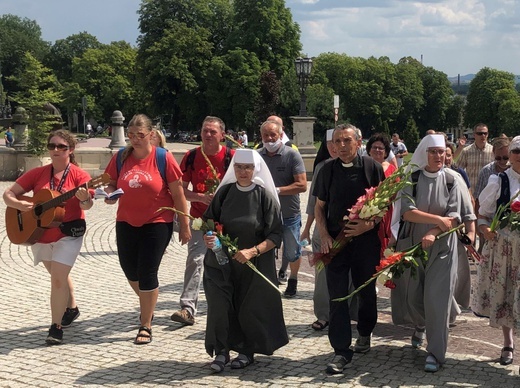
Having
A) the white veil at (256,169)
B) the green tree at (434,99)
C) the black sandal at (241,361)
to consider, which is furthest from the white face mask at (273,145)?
the green tree at (434,99)

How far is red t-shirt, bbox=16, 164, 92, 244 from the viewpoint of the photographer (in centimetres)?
727

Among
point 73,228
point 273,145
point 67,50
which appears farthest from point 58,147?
point 67,50

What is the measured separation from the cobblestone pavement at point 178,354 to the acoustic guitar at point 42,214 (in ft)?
3.21

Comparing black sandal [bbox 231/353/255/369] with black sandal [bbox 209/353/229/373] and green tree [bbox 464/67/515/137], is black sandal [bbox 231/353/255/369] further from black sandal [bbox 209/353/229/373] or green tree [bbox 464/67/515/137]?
green tree [bbox 464/67/515/137]

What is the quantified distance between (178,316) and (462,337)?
9.13ft

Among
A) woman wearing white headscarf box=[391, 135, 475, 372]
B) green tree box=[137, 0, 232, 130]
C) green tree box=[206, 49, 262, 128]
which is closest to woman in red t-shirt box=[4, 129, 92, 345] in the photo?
woman wearing white headscarf box=[391, 135, 475, 372]

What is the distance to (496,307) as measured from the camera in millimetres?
6289

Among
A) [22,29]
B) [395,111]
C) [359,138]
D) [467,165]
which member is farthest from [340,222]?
[22,29]

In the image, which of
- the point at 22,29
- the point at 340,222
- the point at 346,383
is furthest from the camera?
the point at 22,29

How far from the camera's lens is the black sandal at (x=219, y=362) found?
20.3 feet

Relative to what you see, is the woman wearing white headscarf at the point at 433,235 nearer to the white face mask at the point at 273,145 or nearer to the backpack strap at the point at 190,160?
the white face mask at the point at 273,145

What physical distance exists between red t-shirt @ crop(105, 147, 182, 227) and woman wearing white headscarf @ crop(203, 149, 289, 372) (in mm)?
888

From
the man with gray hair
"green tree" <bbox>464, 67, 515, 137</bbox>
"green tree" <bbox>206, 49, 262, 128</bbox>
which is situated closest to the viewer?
the man with gray hair

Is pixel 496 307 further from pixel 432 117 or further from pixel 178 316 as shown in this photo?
pixel 432 117
